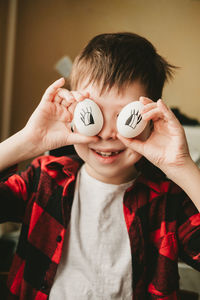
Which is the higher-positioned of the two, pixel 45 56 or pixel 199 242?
pixel 45 56

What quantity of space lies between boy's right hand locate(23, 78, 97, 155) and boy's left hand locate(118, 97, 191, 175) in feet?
0.53

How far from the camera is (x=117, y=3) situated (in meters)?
2.52

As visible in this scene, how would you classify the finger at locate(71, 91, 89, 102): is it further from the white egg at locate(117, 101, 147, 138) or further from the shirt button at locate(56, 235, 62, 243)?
the shirt button at locate(56, 235, 62, 243)

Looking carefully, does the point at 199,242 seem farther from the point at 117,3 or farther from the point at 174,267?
the point at 117,3

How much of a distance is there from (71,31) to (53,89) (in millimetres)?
1968

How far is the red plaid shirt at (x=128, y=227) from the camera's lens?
0.85 meters

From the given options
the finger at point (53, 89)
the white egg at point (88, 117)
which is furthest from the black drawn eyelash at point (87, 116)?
the finger at point (53, 89)

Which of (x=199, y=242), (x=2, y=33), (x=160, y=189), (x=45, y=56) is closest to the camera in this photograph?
(x=199, y=242)

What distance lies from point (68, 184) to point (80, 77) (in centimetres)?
34

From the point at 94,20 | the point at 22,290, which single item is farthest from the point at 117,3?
the point at 22,290

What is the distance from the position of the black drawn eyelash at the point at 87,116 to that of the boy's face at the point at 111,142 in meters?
0.05

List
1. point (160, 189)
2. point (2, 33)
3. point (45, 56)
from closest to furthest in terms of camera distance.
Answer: point (160, 189) < point (2, 33) < point (45, 56)

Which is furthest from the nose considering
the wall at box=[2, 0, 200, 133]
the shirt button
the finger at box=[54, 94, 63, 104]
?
the wall at box=[2, 0, 200, 133]

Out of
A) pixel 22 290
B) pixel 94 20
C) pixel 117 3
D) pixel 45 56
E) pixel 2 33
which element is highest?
pixel 117 3
